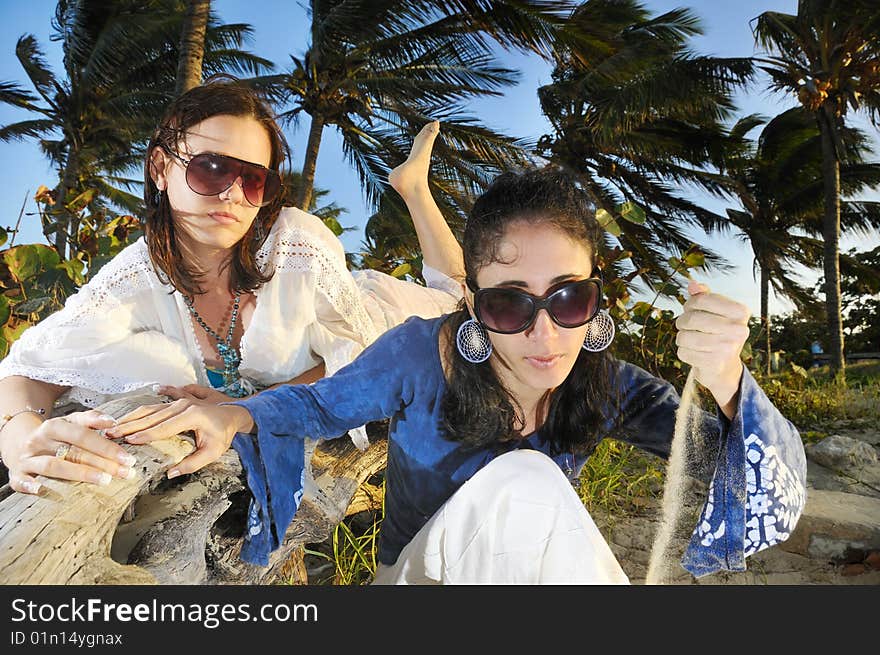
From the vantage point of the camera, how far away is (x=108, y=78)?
7586mm

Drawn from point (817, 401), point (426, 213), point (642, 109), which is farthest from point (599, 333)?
point (642, 109)

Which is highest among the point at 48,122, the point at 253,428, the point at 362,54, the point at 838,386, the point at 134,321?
the point at 48,122

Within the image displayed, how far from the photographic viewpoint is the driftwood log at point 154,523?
97cm

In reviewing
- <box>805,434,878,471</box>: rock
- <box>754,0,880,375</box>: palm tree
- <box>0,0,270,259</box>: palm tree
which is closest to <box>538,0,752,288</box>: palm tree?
<box>754,0,880,375</box>: palm tree

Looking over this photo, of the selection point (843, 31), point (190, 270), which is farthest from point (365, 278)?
point (843, 31)

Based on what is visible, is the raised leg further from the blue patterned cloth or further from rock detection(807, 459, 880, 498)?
rock detection(807, 459, 880, 498)

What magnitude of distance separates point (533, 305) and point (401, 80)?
17.2ft

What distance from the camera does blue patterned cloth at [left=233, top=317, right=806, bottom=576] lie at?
1.16 metres

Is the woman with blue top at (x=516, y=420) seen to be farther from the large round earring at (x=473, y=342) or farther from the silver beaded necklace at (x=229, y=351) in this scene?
the silver beaded necklace at (x=229, y=351)

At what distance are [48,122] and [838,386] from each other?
1175 centimetres

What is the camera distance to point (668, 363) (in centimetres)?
386
